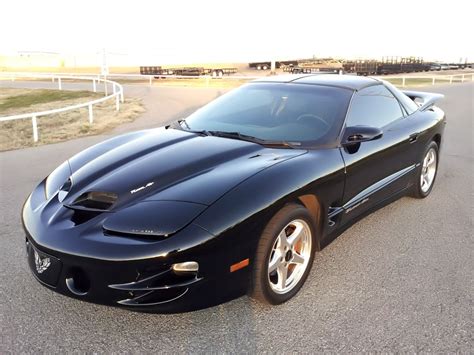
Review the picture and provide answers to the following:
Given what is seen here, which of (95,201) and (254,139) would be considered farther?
(254,139)

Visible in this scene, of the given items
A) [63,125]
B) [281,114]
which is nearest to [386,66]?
[63,125]

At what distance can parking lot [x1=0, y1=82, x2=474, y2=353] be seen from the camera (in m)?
2.66

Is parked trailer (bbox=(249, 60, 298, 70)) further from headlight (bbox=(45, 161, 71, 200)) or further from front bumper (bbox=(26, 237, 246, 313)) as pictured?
front bumper (bbox=(26, 237, 246, 313))

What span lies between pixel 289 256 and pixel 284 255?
80 mm

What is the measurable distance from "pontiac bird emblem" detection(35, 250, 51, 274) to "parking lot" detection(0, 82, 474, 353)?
35 centimetres

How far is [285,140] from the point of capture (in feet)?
12.2

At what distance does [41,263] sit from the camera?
109 inches

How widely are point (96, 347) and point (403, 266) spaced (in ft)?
7.81

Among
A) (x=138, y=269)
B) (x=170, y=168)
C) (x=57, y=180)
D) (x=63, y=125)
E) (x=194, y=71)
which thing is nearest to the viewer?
(x=138, y=269)

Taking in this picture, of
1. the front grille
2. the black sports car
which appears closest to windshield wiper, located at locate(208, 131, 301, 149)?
the black sports car

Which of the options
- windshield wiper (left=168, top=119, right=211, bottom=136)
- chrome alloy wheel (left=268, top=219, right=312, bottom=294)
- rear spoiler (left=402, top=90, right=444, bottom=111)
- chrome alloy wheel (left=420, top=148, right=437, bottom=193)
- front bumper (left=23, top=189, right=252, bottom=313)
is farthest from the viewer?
rear spoiler (left=402, top=90, right=444, bottom=111)

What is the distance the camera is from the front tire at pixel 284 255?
283 centimetres

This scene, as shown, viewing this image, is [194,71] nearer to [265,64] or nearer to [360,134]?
[265,64]

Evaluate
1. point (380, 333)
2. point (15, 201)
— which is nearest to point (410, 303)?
point (380, 333)
